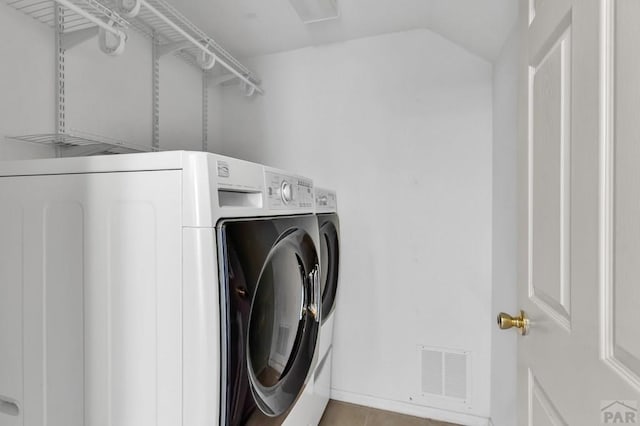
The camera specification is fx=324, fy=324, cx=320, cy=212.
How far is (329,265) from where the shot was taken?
180cm

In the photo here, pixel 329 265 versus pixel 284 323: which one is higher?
pixel 329 265

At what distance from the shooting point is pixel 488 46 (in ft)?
5.56

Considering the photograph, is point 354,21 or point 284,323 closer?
point 284,323

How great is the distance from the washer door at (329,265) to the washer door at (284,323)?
1.02 feet

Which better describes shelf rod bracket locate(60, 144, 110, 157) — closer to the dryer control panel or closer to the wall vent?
the dryer control panel

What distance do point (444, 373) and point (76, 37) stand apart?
2.44m

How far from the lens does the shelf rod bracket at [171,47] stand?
5.52 ft

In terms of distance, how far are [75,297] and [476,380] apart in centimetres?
198

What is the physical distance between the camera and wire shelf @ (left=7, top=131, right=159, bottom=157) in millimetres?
1203

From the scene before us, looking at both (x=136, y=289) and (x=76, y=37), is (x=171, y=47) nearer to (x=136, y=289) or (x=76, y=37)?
(x=76, y=37)

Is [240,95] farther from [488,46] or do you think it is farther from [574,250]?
[574,250]

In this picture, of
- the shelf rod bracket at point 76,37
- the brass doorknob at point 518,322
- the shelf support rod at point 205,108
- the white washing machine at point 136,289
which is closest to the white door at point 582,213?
the brass doorknob at point 518,322

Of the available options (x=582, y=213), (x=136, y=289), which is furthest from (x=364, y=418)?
(x=582, y=213)

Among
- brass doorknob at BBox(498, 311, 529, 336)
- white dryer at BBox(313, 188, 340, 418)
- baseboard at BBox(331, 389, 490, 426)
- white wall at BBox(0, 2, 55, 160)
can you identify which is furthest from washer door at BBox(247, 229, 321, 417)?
white wall at BBox(0, 2, 55, 160)
